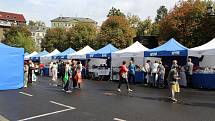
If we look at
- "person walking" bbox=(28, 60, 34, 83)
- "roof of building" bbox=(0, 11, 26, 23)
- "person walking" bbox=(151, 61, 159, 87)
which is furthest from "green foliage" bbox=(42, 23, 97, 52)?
"roof of building" bbox=(0, 11, 26, 23)

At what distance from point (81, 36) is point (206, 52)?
57905mm

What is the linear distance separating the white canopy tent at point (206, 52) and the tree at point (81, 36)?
2021 inches

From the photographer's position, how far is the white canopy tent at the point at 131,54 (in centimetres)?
2831

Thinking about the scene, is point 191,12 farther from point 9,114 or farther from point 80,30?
point 9,114

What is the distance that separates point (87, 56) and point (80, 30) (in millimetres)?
45446

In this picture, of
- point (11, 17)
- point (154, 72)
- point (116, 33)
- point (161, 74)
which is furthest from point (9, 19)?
point (161, 74)

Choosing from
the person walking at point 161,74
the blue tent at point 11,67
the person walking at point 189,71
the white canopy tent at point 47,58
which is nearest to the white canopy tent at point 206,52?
the person walking at point 189,71

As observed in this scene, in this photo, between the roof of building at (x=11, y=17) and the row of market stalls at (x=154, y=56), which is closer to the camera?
the row of market stalls at (x=154, y=56)

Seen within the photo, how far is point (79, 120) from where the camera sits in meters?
11.1

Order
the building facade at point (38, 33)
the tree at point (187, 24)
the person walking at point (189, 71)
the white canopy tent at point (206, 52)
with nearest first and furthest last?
the white canopy tent at point (206, 52)
the person walking at point (189, 71)
the tree at point (187, 24)
the building facade at point (38, 33)

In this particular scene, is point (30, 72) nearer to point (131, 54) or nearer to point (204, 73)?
point (131, 54)

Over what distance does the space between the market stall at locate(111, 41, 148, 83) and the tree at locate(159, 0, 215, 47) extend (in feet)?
55.2

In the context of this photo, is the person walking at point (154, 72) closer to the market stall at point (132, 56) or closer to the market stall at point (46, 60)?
the market stall at point (132, 56)

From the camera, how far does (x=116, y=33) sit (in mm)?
68500
